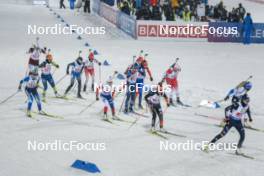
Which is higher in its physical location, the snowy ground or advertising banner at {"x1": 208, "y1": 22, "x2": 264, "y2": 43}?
advertising banner at {"x1": 208, "y1": 22, "x2": 264, "y2": 43}

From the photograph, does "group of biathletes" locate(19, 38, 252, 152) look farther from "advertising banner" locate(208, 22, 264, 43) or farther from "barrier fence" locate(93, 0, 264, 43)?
"advertising banner" locate(208, 22, 264, 43)

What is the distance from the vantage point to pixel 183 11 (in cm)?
3531

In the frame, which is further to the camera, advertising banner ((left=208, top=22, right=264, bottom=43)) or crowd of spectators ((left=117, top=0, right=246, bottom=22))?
crowd of spectators ((left=117, top=0, right=246, bottom=22))

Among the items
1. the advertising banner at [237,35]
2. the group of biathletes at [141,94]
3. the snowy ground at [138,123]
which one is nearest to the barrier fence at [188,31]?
the advertising banner at [237,35]

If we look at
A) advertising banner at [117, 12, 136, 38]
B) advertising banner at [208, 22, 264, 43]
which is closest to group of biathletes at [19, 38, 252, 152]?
advertising banner at [117, 12, 136, 38]

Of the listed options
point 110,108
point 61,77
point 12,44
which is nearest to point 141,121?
point 110,108

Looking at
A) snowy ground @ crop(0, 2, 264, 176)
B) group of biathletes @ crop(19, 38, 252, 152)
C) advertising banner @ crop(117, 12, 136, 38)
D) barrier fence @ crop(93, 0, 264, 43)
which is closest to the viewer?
snowy ground @ crop(0, 2, 264, 176)

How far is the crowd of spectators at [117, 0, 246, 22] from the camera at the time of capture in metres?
31.9

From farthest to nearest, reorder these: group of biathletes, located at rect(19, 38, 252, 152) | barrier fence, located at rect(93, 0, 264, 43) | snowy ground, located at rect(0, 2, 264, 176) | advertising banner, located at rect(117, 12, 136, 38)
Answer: advertising banner, located at rect(117, 12, 136, 38), barrier fence, located at rect(93, 0, 264, 43), group of biathletes, located at rect(19, 38, 252, 152), snowy ground, located at rect(0, 2, 264, 176)

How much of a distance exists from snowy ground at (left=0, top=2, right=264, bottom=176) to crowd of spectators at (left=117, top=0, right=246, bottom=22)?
2246mm

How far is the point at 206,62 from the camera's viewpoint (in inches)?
1033

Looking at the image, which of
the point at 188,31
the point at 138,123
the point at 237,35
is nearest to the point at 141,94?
the point at 138,123

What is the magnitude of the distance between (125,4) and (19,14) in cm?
1051

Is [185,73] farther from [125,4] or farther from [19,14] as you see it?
[19,14]
